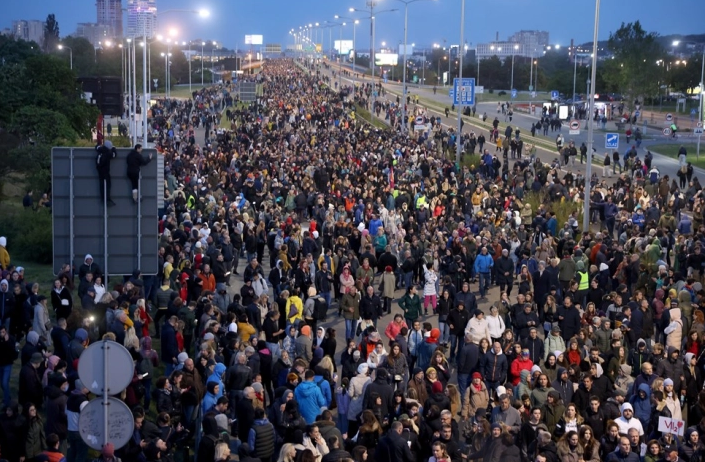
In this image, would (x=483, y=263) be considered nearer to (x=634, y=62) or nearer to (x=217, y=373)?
(x=217, y=373)

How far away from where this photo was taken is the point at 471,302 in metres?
17.7

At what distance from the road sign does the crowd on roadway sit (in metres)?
0.43

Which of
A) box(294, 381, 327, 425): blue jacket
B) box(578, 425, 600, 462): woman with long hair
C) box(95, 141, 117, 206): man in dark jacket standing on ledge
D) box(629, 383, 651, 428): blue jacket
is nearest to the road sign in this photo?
box(294, 381, 327, 425): blue jacket

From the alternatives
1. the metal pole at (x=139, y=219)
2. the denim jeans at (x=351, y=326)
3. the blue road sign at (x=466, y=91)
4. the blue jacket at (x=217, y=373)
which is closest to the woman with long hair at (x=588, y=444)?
the blue jacket at (x=217, y=373)

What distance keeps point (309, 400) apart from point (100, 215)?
18.8 ft

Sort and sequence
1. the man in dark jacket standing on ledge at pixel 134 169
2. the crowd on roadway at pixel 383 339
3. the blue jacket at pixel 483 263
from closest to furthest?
the crowd on roadway at pixel 383 339, the man in dark jacket standing on ledge at pixel 134 169, the blue jacket at pixel 483 263

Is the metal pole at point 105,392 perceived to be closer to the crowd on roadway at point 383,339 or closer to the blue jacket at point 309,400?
the crowd on roadway at point 383,339

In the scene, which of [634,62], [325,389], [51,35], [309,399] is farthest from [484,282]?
[51,35]

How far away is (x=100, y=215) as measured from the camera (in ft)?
55.1

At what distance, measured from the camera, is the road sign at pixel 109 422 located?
9.19 m

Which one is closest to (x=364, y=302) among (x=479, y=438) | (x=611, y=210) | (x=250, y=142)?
(x=479, y=438)

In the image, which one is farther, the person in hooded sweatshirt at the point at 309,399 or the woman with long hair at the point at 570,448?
the person in hooded sweatshirt at the point at 309,399

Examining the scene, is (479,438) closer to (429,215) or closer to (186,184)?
(429,215)

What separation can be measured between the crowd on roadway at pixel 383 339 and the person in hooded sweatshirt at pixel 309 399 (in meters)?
0.03
